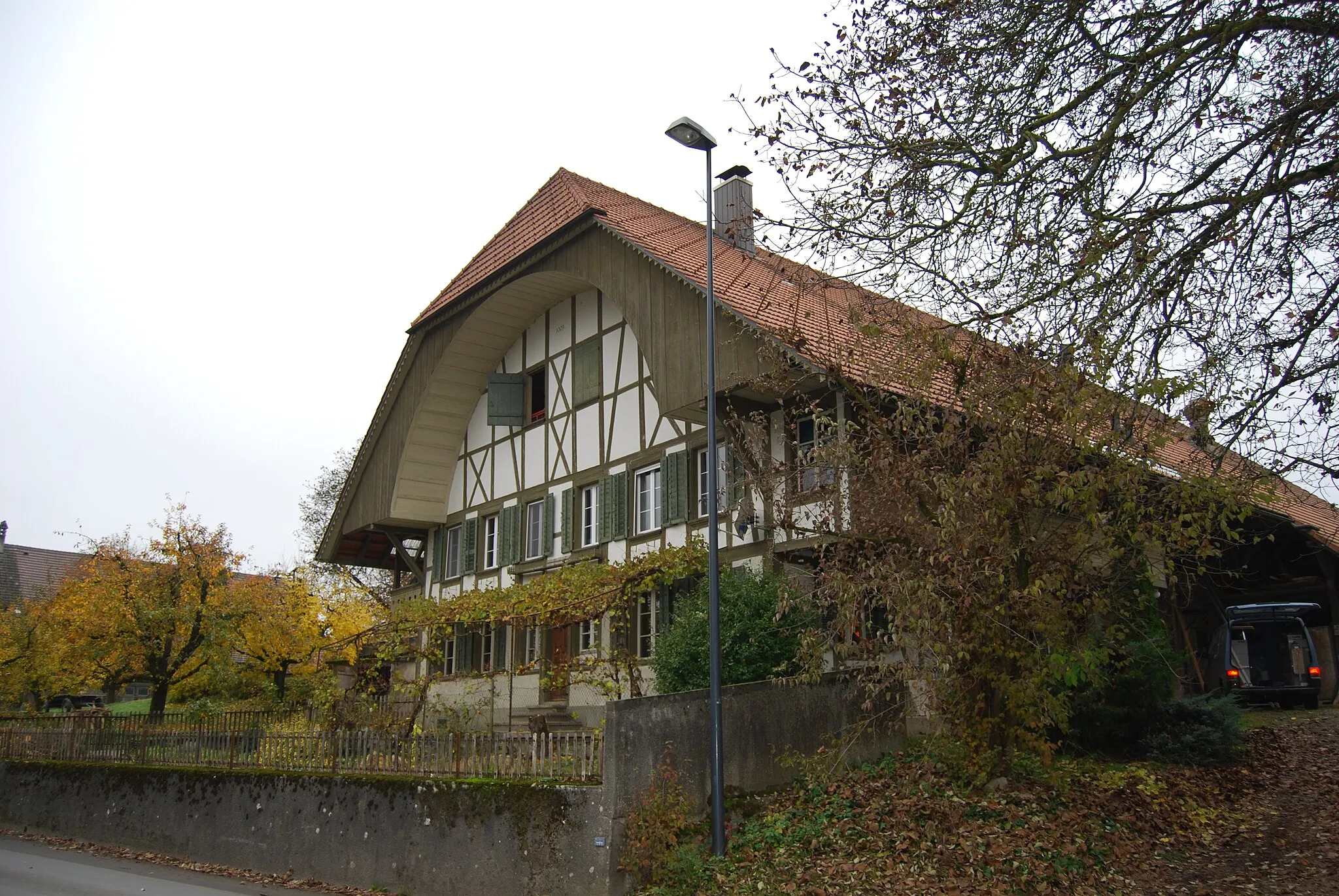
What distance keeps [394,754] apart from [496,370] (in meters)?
12.5

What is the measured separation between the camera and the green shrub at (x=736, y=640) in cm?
1430

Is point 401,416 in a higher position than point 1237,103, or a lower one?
higher

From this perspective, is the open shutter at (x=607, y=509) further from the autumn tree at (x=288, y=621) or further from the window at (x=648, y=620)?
the autumn tree at (x=288, y=621)

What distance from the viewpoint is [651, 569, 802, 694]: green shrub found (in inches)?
563

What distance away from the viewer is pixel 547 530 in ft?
71.7

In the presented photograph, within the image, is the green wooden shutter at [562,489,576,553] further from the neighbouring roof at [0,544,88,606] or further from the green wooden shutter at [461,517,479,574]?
the neighbouring roof at [0,544,88,606]

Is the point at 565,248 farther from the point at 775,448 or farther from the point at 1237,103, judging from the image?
the point at 1237,103

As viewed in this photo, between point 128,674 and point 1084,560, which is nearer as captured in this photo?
point 1084,560

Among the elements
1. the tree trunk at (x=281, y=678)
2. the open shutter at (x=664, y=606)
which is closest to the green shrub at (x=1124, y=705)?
the open shutter at (x=664, y=606)

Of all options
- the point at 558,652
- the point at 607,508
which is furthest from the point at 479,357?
the point at 558,652

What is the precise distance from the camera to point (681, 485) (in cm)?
1839

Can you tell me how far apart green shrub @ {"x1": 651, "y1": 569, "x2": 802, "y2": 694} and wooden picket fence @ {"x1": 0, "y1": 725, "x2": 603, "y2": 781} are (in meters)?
3.17

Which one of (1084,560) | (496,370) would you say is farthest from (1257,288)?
(496,370)

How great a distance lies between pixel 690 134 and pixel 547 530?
11.7 metres
